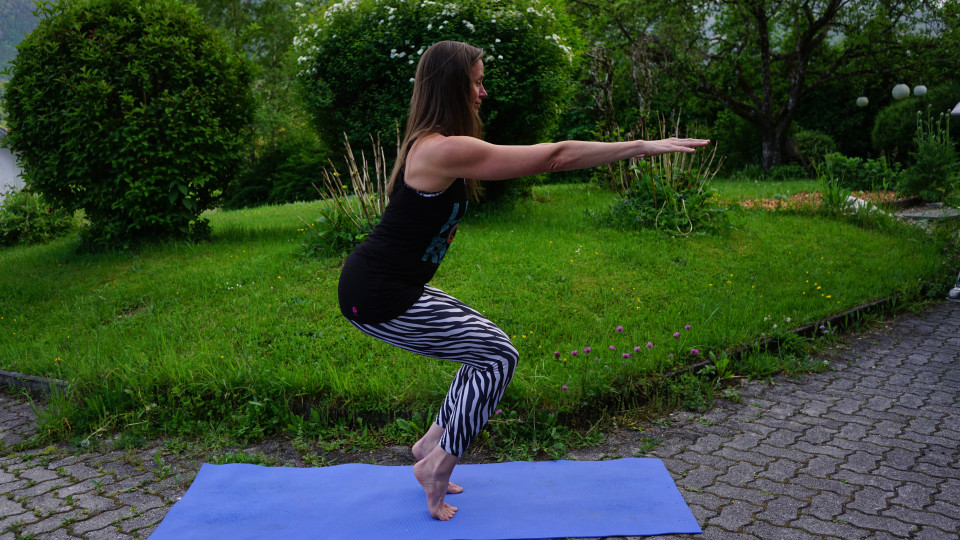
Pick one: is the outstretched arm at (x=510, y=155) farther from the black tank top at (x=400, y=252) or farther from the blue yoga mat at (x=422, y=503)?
the blue yoga mat at (x=422, y=503)

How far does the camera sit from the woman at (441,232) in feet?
9.30

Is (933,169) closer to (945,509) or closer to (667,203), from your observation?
(667,203)

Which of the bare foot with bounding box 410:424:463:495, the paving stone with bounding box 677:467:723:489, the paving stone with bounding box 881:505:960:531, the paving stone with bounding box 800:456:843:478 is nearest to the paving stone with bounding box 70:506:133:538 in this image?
the bare foot with bounding box 410:424:463:495

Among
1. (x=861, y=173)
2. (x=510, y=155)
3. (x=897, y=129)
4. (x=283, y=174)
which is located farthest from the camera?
(x=283, y=174)

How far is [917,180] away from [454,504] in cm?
1056

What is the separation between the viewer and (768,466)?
3.84 meters

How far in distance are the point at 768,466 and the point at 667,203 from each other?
16.6 feet

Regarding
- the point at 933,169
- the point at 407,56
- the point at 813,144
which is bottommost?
the point at 933,169

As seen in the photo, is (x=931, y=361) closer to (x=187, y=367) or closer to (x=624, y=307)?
(x=624, y=307)

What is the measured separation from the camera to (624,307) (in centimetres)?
601

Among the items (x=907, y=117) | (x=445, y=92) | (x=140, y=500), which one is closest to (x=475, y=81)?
(x=445, y=92)

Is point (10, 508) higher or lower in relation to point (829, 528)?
higher

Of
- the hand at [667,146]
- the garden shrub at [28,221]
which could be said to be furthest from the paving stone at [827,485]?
the garden shrub at [28,221]

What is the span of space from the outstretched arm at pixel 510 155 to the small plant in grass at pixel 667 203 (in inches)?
215
